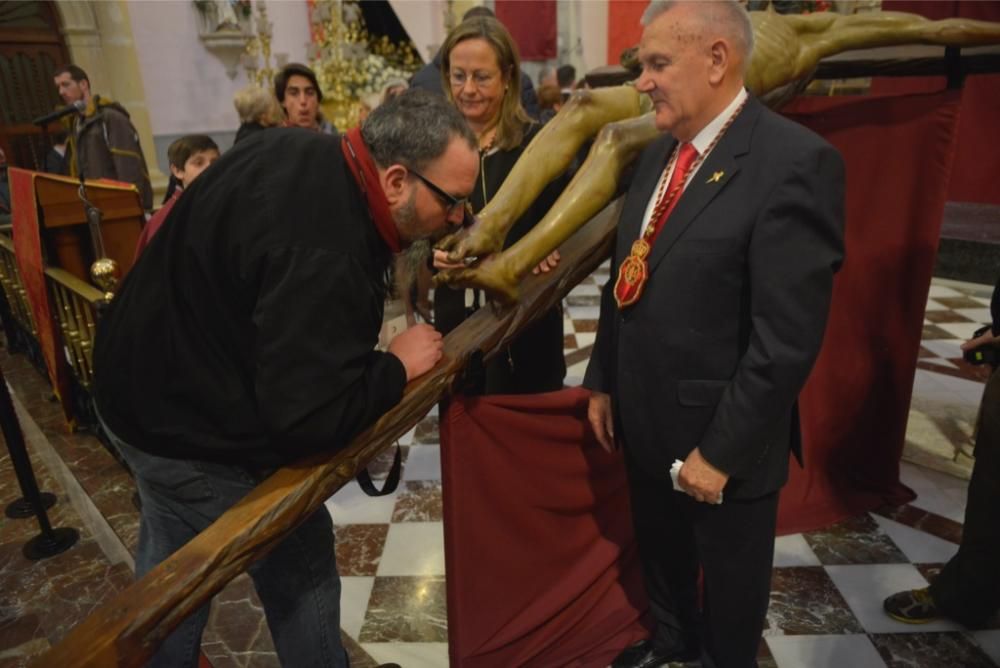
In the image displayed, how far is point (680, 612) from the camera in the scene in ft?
6.04

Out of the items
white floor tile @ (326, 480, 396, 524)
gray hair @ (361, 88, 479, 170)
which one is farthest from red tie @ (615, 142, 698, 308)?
white floor tile @ (326, 480, 396, 524)

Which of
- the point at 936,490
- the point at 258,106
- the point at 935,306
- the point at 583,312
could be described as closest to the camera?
the point at 936,490

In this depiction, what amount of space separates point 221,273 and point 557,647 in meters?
1.44

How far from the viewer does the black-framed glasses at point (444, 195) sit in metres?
1.19

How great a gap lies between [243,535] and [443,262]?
67 centimetres

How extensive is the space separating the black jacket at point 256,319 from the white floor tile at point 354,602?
40.0 inches

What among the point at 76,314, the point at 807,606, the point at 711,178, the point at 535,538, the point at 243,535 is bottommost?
the point at 807,606

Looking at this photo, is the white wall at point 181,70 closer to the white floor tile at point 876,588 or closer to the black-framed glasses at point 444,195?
the black-framed glasses at point 444,195

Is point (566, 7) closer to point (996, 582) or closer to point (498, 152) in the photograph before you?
point (498, 152)

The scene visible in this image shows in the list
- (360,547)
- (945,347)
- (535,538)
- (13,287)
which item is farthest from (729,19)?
(13,287)

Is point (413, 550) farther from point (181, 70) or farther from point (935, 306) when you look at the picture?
point (181, 70)

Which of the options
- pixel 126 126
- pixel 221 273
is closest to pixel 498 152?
pixel 221 273

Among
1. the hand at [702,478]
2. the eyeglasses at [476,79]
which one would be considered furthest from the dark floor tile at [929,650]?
the eyeglasses at [476,79]

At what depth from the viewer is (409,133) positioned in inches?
45.4
